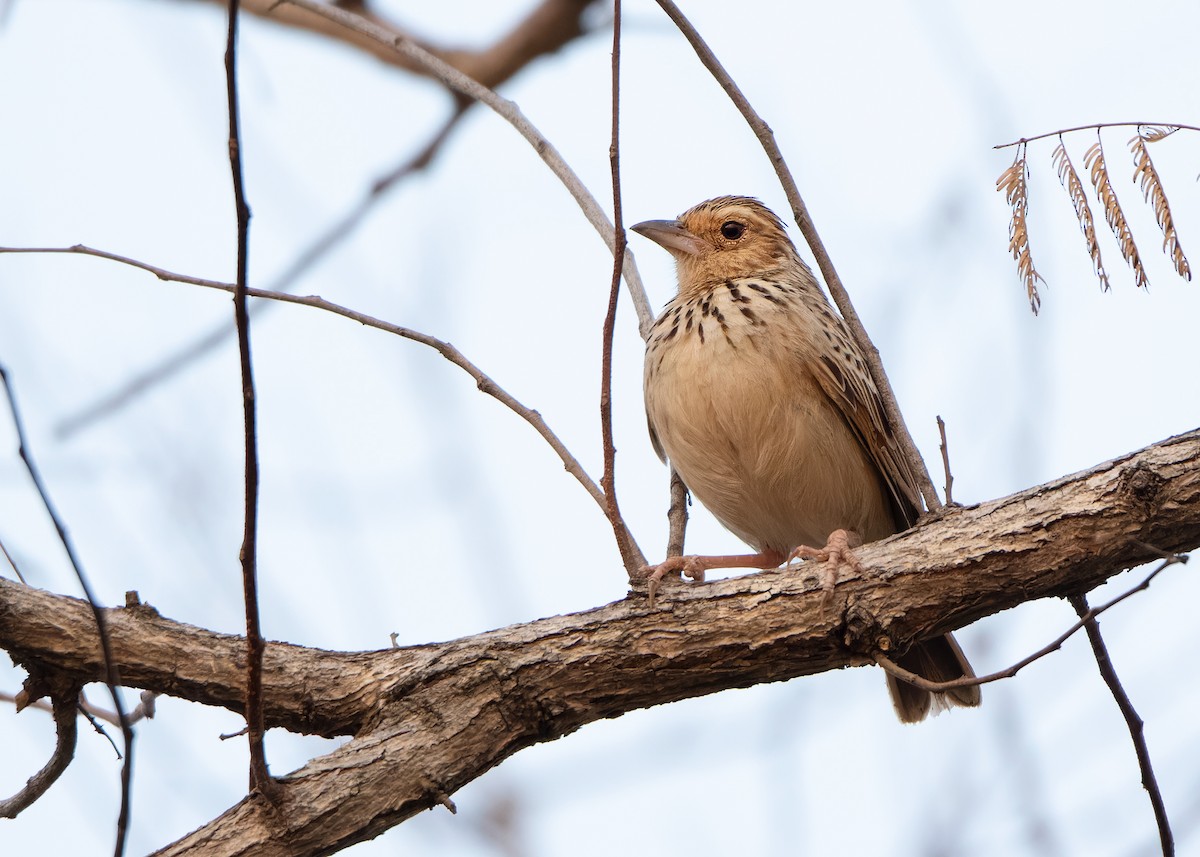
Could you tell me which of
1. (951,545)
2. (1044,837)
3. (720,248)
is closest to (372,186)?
(720,248)

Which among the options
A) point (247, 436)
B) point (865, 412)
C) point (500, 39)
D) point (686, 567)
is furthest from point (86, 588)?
point (500, 39)

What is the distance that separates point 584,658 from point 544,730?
0.25 meters

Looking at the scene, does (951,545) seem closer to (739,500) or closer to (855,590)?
(855,590)

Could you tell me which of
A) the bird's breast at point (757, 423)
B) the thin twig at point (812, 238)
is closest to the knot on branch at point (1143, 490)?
the thin twig at point (812, 238)

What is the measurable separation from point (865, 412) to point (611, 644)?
1737mm

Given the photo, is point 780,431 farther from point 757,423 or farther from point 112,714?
point 112,714

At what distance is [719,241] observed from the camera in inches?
231

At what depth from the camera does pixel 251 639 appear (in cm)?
290

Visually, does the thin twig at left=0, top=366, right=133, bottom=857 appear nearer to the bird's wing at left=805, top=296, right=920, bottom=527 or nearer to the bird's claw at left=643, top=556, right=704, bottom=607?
the bird's claw at left=643, top=556, right=704, bottom=607

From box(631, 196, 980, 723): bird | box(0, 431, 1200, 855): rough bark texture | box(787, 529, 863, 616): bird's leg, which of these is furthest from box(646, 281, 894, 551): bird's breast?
box(0, 431, 1200, 855): rough bark texture

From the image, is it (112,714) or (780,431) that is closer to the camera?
(112,714)

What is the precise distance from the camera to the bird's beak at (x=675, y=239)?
585 centimetres

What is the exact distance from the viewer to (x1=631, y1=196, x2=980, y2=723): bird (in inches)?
191

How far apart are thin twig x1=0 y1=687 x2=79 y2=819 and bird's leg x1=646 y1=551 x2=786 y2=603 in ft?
5.39
